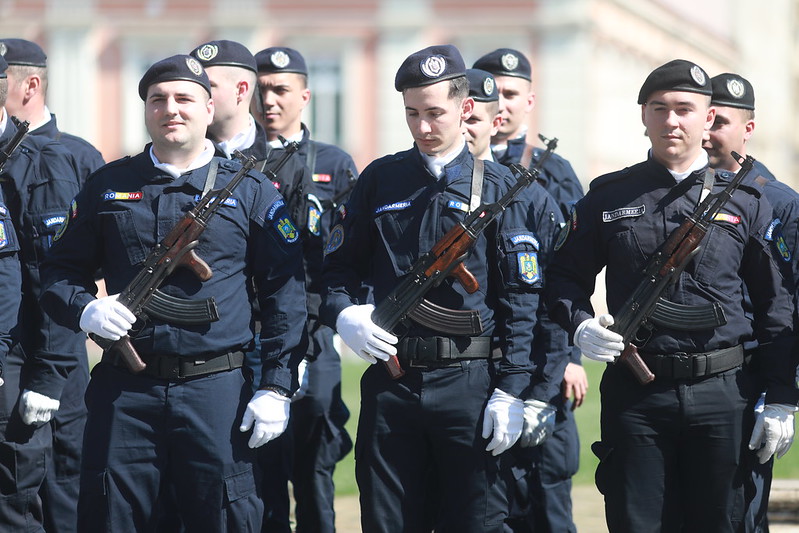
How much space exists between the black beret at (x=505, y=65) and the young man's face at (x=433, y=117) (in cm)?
218

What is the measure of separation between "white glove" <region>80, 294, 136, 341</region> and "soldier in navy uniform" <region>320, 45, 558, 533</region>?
858 millimetres

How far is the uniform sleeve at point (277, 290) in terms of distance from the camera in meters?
5.75

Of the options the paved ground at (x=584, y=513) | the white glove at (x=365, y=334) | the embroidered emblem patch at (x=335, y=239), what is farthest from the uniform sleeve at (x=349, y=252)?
the paved ground at (x=584, y=513)

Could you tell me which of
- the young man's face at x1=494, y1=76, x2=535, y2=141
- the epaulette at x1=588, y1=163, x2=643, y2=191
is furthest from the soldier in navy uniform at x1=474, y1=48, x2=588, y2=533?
the epaulette at x1=588, y1=163, x2=643, y2=191

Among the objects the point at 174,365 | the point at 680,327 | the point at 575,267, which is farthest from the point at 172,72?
the point at 680,327

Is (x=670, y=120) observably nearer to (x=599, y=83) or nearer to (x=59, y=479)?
(x=59, y=479)

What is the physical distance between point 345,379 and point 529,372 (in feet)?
42.5

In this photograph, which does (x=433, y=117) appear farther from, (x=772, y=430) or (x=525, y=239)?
(x=772, y=430)

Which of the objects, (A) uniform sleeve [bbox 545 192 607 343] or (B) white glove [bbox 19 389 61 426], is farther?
(B) white glove [bbox 19 389 61 426]

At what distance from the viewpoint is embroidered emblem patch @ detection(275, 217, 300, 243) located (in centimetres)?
581

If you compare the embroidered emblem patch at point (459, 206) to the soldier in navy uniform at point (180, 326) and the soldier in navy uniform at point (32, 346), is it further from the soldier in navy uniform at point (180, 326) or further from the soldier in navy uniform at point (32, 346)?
the soldier in navy uniform at point (32, 346)

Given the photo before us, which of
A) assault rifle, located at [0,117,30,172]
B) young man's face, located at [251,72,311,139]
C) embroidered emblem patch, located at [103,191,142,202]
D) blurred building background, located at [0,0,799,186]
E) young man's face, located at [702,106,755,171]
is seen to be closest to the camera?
embroidered emblem patch, located at [103,191,142,202]

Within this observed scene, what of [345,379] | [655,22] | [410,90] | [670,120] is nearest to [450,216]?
[410,90]

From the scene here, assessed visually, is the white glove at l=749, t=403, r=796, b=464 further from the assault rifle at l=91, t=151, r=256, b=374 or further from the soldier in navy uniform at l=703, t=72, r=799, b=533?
the assault rifle at l=91, t=151, r=256, b=374
